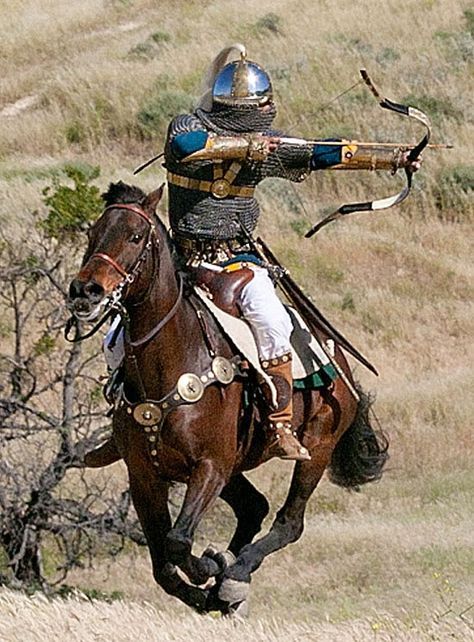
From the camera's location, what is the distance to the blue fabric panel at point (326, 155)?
396 inches

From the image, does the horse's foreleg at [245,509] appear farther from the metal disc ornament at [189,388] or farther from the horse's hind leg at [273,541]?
the metal disc ornament at [189,388]

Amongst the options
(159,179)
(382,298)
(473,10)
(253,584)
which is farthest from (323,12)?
(253,584)

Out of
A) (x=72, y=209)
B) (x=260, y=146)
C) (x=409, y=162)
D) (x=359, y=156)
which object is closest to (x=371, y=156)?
(x=359, y=156)

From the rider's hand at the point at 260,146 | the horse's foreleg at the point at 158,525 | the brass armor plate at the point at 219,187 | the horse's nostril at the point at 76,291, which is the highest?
the horse's nostril at the point at 76,291

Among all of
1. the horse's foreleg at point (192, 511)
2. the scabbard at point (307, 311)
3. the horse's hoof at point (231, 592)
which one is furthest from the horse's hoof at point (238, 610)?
the scabbard at point (307, 311)

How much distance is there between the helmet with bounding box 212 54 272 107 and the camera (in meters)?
9.96

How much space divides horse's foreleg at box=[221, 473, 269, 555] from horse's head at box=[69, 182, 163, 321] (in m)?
2.52

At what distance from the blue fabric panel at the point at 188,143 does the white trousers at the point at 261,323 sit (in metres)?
0.88

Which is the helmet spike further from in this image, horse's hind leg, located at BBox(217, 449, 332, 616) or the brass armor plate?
horse's hind leg, located at BBox(217, 449, 332, 616)

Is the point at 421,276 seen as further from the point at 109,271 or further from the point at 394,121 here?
the point at 109,271

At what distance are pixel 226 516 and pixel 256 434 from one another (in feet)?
35.4

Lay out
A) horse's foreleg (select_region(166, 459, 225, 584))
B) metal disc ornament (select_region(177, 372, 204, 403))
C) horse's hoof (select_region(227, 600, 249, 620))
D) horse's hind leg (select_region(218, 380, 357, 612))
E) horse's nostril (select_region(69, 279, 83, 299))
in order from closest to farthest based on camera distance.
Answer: horse's nostril (select_region(69, 279, 83, 299)) < horse's foreleg (select_region(166, 459, 225, 584)) < metal disc ornament (select_region(177, 372, 204, 403)) < horse's hoof (select_region(227, 600, 249, 620)) < horse's hind leg (select_region(218, 380, 357, 612))

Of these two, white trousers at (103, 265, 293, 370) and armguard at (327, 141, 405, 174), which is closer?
white trousers at (103, 265, 293, 370)

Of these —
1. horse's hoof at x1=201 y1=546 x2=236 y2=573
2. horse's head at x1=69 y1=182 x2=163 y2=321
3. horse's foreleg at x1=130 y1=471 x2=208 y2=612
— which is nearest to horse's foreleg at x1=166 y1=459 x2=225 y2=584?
horse's foreleg at x1=130 y1=471 x2=208 y2=612
